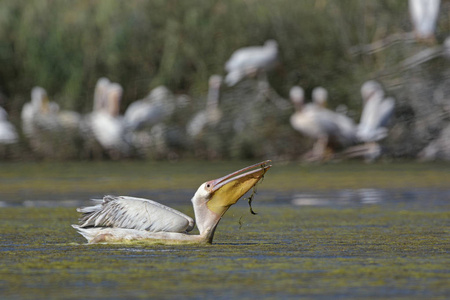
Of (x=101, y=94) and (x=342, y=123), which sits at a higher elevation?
(x=101, y=94)

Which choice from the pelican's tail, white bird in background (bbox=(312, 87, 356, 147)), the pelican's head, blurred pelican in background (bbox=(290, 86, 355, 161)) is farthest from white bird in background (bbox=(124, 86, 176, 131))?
the pelican's head

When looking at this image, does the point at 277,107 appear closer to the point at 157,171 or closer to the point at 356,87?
the point at 356,87

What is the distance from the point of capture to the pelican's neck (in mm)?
6590

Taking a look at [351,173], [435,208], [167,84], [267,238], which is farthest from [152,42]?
[267,238]

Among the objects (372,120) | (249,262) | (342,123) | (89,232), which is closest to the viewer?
(249,262)

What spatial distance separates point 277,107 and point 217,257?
957 centimetres

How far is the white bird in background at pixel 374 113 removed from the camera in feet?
47.6

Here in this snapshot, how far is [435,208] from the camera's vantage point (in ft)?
30.1

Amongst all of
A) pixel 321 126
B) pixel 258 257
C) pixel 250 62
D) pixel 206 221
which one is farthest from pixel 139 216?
pixel 250 62

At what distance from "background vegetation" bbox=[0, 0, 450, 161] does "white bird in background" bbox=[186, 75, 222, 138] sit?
0.23 metres

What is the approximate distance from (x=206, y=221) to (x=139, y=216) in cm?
35

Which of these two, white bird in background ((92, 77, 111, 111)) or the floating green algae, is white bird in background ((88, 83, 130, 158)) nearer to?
white bird in background ((92, 77, 111, 111))

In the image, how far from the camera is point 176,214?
6598 millimetres

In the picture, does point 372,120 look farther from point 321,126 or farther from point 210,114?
point 210,114
